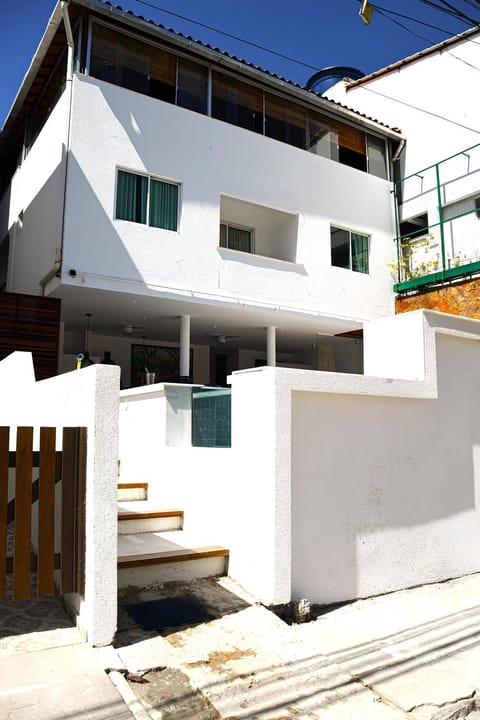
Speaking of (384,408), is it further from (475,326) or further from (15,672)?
(15,672)

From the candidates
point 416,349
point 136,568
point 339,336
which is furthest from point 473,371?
point 339,336

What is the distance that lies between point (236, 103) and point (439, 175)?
218 inches

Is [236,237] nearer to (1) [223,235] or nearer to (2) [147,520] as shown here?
(1) [223,235]

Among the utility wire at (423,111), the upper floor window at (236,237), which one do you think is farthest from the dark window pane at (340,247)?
the utility wire at (423,111)

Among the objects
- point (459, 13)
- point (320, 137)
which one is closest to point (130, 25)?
point (320, 137)

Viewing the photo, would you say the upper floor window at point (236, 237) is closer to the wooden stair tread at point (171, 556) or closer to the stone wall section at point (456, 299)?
the stone wall section at point (456, 299)

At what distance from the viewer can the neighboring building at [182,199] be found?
9820 millimetres

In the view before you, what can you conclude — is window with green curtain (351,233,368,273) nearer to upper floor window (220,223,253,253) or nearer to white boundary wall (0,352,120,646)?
upper floor window (220,223,253,253)

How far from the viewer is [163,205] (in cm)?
1060

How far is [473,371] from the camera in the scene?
609 cm

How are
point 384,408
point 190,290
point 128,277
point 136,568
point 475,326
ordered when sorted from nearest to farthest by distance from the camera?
1. point 136,568
2. point 384,408
3. point 475,326
4. point 128,277
5. point 190,290

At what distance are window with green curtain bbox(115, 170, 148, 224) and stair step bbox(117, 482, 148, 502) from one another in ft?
18.3

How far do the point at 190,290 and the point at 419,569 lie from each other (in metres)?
7.03

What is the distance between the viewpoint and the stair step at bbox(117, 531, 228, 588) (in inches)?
180
